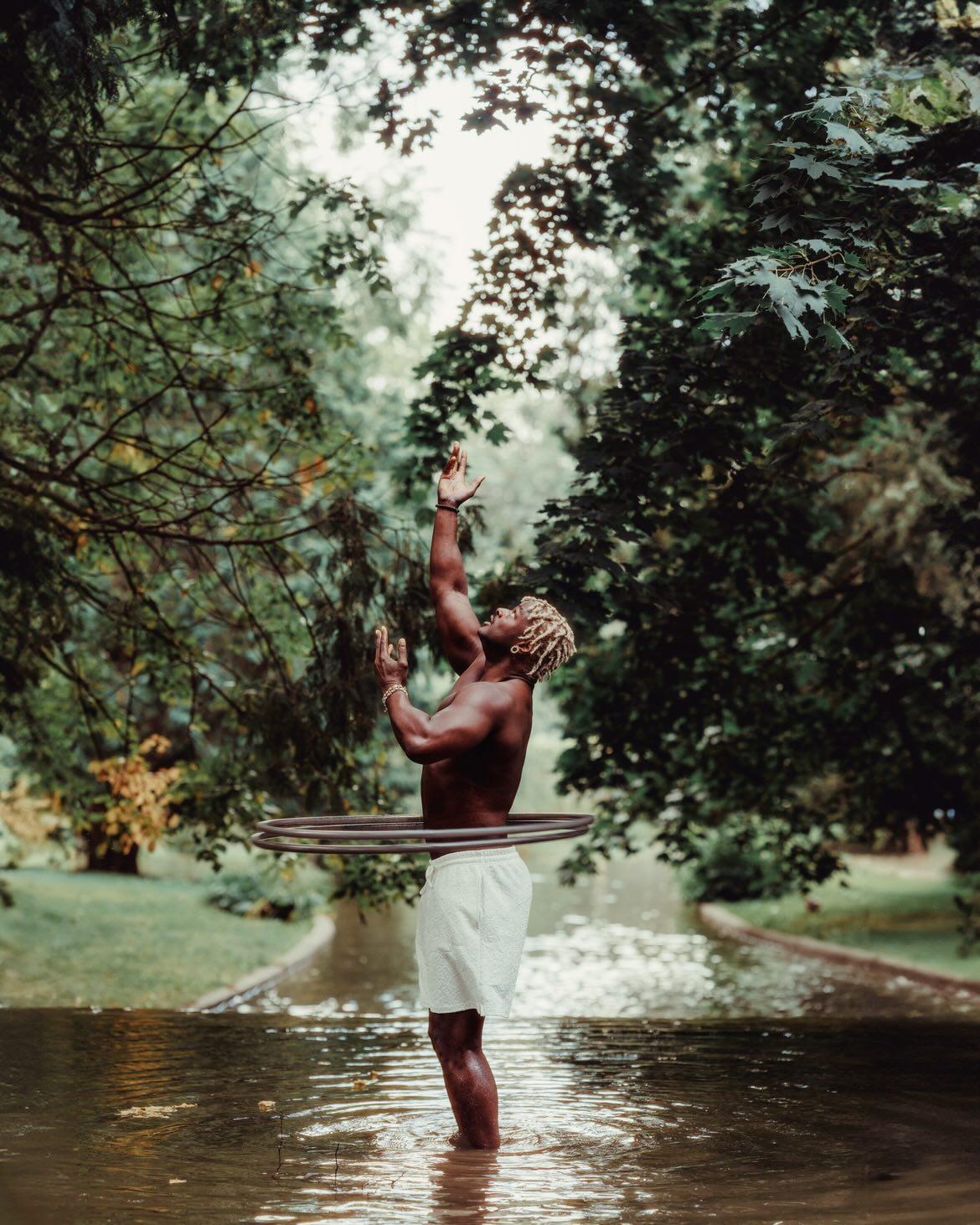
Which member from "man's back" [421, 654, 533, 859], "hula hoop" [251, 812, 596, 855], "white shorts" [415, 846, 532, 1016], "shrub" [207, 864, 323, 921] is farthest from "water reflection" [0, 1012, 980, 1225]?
"shrub" [207, 864, 323, 921]

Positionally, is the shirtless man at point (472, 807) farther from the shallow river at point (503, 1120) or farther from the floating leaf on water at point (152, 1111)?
the floating leaf on water at point (152, 1111)

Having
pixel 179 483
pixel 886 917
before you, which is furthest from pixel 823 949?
pixel 179 483

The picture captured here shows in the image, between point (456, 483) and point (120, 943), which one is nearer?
point (456, 483)

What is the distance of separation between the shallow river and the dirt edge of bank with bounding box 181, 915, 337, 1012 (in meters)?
4.70

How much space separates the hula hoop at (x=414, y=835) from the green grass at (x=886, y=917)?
11.5 m

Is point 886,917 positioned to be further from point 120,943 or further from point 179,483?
point 179,483

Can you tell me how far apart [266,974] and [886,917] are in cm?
1052

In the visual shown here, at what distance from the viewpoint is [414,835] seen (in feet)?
16.8

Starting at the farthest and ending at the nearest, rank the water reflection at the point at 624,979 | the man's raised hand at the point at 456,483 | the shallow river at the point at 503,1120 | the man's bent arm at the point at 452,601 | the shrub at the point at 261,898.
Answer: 1. the shrub at the point at 261,898
2. the water reflection at the point at 624,979
3. the man's raised hand at the point at 456,483
4. the man's bent arm at the point at 452,601
5. the shallow river at the point at 503,1120

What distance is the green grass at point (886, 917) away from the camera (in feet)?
59.6

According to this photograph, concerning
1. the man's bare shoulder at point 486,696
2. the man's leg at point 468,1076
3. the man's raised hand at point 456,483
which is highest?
the man's raised hand at point 456,483

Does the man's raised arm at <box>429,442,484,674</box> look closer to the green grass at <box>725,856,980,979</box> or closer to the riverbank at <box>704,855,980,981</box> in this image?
the riverbank at <box>704,855,980,981</box>

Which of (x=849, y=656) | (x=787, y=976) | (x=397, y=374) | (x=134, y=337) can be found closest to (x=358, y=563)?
(x=134, y=337)

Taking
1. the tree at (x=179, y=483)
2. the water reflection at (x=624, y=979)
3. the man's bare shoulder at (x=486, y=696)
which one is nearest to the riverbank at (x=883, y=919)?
the water reflection at (x=624, y=979)
